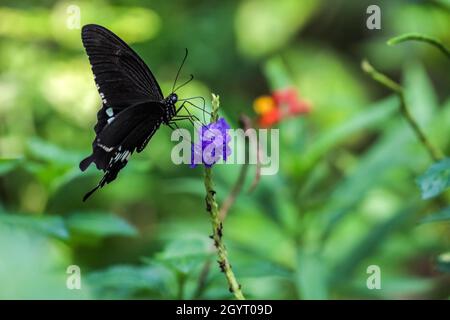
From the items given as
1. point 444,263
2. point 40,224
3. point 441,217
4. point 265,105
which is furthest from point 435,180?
point 40,224

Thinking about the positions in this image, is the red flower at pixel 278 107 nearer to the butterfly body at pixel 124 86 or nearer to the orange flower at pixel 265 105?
the orange flower at pixel 265 105

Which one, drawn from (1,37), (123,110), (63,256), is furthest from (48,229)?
(1,37)

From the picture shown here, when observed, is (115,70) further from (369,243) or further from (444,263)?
(369,243)

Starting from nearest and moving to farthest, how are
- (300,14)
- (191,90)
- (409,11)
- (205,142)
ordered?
(205,142) → (191,90) → (409,11) → (300,14)

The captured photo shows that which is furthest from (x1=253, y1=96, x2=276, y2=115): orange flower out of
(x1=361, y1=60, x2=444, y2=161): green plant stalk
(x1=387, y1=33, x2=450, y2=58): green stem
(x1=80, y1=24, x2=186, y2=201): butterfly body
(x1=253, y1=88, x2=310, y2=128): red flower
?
(x1=387, y1=33, x2=450, y2=58): green stem

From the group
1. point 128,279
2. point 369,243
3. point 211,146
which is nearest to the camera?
point 211,146
